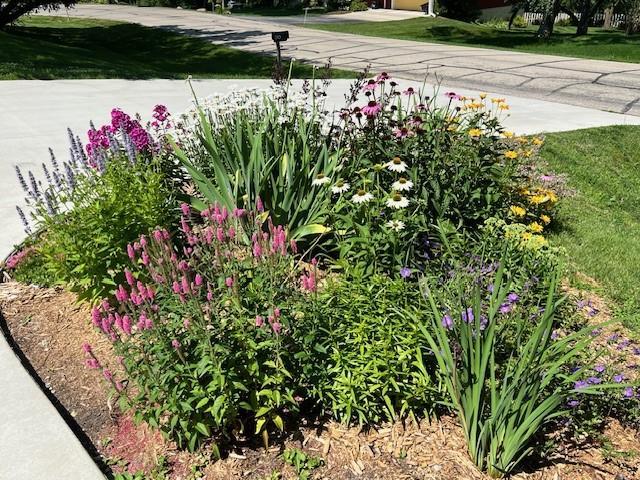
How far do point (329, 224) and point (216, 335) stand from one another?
1614 mm

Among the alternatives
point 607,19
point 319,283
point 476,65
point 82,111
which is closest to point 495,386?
point 319,283

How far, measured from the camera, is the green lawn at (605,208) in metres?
4.44

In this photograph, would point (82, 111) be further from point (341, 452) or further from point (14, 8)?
point (14, 8)

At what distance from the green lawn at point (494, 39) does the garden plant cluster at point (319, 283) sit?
642 inches

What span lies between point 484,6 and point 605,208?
36616 millimetres

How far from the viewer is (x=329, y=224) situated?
13.3 feet

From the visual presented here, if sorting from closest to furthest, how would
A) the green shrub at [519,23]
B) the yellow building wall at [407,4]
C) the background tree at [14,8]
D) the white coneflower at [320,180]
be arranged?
the white coneflower at [320,180], the background tree at [14,8], the yellow building wall at [407,4], the green shrub at [519,23]

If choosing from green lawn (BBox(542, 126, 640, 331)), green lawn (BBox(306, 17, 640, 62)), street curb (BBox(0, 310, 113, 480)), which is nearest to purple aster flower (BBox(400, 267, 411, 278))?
green lawn (BBox(542, 126, 640, 331))

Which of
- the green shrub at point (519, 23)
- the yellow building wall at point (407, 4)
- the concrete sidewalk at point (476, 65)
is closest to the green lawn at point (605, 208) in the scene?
the concrete sidewalk at point (476, 65)

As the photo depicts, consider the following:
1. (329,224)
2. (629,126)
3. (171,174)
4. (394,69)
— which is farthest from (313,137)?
(394,69)

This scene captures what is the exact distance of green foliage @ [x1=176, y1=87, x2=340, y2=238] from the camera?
3.90m

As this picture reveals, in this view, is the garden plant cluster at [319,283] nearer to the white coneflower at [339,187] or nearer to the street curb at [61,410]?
the white coneflower at [339,187]

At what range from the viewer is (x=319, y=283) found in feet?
12.6

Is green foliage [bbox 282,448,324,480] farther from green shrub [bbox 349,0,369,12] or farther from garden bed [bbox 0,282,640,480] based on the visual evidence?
green shrub [bbox 349,0,369,12]
